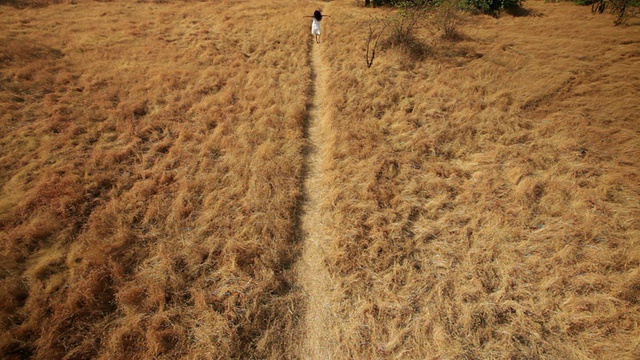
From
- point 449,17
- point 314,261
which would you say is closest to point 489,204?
point 314,261

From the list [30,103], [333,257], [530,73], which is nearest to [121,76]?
[30,103]

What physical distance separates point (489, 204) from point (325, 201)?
419cm

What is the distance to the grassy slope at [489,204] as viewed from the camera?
4566 millimetres

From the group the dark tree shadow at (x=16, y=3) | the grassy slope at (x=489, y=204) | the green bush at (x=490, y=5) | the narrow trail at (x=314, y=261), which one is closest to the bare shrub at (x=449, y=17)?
the green bush at (x=490, y=5)

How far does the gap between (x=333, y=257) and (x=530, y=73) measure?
1216 centimetres

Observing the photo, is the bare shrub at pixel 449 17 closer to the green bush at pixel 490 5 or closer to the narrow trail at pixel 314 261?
the green bush at pixel 490 5

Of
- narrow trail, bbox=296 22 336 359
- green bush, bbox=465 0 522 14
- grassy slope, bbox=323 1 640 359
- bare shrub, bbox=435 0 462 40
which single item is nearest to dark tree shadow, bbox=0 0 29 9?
grassy slope, bbox=323 1 640 359

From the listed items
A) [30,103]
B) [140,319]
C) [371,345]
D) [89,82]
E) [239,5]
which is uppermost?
[239,5]

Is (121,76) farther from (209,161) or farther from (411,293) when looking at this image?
(411,293)

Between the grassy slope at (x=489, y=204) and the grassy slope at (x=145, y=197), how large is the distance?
5.74 ft

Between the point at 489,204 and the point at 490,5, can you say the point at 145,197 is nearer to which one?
the point at 489,204

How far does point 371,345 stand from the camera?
4.39m

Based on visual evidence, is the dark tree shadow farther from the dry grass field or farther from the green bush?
the green bush

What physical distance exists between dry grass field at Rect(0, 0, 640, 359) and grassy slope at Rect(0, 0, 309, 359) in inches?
1.8
